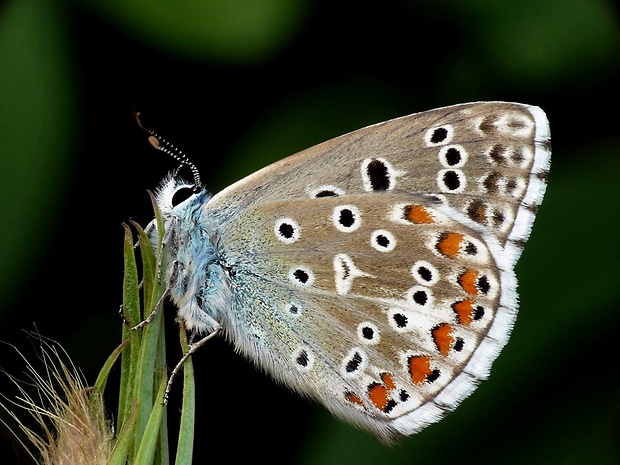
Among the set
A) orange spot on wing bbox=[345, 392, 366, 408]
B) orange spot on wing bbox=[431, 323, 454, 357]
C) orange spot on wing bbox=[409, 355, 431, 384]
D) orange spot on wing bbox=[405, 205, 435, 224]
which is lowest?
orange spot on wing bbox=[345, 392, 366, 408]

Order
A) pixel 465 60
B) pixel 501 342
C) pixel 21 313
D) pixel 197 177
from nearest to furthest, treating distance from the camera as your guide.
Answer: pixel 501 342
pixel 197 177
pixel 21 313
pixel 465 60

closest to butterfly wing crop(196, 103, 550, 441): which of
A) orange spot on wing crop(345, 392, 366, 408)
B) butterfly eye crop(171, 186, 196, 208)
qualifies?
orange spot on wing crop(345, 392, 366, 408)

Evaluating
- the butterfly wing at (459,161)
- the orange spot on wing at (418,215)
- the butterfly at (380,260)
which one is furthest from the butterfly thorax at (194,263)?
the orange spot on wing at (418,215)

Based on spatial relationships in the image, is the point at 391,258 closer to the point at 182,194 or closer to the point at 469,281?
the point at 469,281

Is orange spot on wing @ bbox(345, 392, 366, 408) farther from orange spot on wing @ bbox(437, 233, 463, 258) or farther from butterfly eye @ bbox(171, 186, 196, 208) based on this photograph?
butterfly eye @ bbox(171, 186, 196, 208)

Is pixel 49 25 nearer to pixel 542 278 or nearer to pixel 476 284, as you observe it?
pixel 476 284

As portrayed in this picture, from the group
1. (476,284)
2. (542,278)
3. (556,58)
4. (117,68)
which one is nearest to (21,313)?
(117,68)
